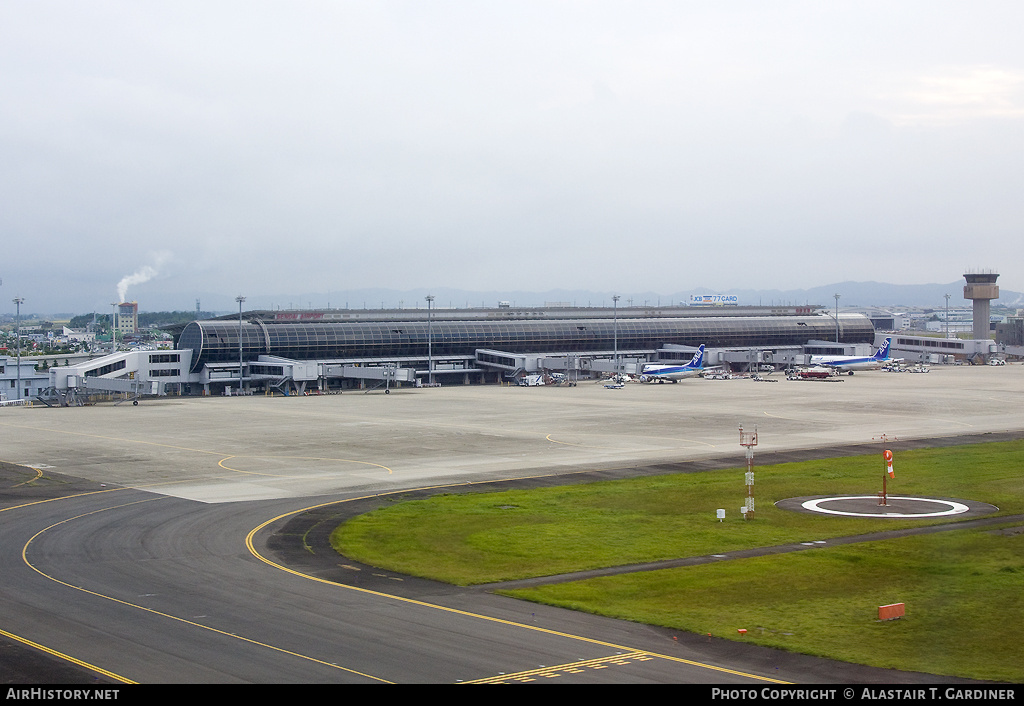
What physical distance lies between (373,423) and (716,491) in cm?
4838

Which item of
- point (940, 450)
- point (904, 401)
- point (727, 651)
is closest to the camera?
Result: point (727, 651)

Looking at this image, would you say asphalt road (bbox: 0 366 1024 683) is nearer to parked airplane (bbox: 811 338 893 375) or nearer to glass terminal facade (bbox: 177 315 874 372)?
glass terminal facade (bbox: 177 315 874 372)

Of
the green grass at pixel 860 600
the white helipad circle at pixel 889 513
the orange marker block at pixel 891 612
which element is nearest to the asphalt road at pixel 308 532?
the green grass at pixel 860 600

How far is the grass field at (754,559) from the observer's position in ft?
89.1

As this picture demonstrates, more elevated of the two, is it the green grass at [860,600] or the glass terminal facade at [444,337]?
the glass terminal facade at [444,337]

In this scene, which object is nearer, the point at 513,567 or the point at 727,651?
the point at 727,651

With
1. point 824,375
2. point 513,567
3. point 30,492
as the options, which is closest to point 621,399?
point 824,375

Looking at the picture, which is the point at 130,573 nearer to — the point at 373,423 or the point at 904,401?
the point at 373,423

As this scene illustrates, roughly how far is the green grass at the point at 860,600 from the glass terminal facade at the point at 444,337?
123 metres

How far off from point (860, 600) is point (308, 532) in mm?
23226

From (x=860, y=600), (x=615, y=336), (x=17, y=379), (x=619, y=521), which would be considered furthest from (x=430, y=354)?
(x=860, y=600)

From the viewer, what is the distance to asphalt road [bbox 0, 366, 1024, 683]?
978 inches

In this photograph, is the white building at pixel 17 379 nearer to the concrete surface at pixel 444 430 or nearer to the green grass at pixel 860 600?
the concrete surface at pixel 444 430
